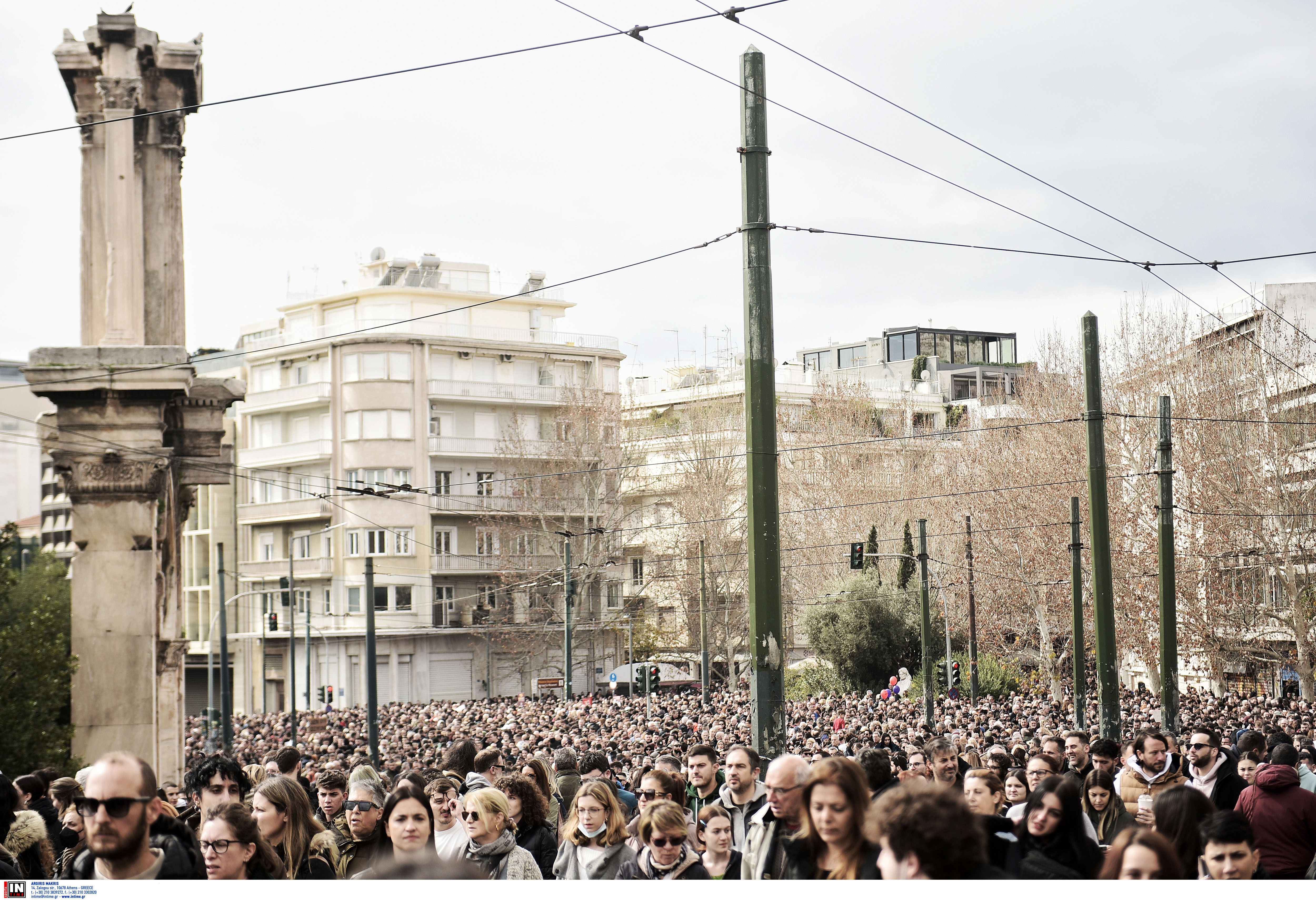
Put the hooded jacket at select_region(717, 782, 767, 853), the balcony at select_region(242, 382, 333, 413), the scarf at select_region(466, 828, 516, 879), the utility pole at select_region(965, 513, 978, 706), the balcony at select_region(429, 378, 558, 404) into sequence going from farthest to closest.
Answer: the balcony at select_region(429, 378, 558, 404) < the balcony at select_region(242, 382, 333, 413) < the utility pole at select_region(965, 513, 978, 706) < the hooded jacket at select_region(717, 782, 767, 853) < the scarf at select_region(466, 828, 516, 879)

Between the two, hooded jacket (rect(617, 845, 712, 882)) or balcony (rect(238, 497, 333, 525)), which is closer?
hooded jacket (rect(617, 845, 712, 882))

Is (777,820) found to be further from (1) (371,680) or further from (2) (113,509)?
(1) (371,680)

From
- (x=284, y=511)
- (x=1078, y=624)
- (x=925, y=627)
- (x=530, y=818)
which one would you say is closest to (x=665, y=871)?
(x=530, y=818)

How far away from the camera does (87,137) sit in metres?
16.2

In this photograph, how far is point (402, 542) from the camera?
64562 millimetres

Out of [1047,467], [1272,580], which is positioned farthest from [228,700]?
[1272,580]

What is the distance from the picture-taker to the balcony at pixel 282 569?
65.2 m

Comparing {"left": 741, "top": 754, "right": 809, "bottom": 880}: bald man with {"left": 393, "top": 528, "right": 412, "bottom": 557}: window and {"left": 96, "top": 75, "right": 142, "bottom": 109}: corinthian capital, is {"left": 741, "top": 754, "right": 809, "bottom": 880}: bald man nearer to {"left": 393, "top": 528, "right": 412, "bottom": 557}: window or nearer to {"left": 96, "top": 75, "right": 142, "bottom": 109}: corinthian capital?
{"left": 96, "top": 75, "right": 142, "bottom": 109}: corinthian capital

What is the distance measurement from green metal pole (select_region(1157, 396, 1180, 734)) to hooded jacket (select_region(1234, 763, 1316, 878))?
A: 11.6 metres

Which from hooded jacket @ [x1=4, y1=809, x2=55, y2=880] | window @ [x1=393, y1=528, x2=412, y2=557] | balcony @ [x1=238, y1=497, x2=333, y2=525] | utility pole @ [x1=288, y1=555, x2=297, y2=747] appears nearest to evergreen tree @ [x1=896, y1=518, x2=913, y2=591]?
utility pole @ [x1=288, y1=555, x2=297, y2=747]

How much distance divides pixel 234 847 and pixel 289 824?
3.86 feet

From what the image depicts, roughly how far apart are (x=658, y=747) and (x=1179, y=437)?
2273 cm

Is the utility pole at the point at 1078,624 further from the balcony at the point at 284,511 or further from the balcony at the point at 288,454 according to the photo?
the balcony at the point at 288,454

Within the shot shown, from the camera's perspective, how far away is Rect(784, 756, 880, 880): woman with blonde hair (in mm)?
4398
